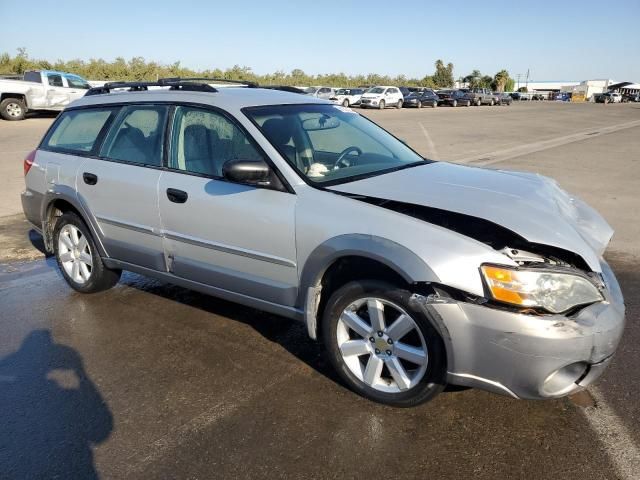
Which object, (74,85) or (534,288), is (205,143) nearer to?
(534,288)

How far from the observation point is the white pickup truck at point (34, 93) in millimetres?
20703

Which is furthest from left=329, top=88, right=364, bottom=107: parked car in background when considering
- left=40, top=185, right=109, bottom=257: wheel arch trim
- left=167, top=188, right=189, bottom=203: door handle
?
left=167, top=188, right=189, bottom=203: door handle

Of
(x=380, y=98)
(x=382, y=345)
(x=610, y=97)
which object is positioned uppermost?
(x=380, y=98)

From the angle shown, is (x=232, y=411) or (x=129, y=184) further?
(x=129, y=184)

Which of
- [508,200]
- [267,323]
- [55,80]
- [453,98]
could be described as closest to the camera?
[508,200]

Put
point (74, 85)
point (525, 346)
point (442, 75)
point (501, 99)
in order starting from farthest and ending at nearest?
1. point (442, 75)
2. point (501, 99)
3. point (74, 85)
4. point (525, 346)

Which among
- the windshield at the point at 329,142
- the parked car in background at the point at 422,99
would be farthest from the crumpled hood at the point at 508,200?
the parked car in background at the point at 422,99

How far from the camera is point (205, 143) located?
12.5 ft

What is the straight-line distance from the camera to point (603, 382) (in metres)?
3.25

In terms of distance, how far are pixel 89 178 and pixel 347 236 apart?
253 cm

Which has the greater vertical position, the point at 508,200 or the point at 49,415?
the point at 508,200

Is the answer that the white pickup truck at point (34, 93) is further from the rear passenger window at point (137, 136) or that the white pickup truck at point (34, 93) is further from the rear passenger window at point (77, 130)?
the rear passenger window at point (137, 136)

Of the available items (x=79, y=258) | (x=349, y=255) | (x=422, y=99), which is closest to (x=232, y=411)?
(x=349, y=255)

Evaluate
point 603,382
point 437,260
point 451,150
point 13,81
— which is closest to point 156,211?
point 437,260
